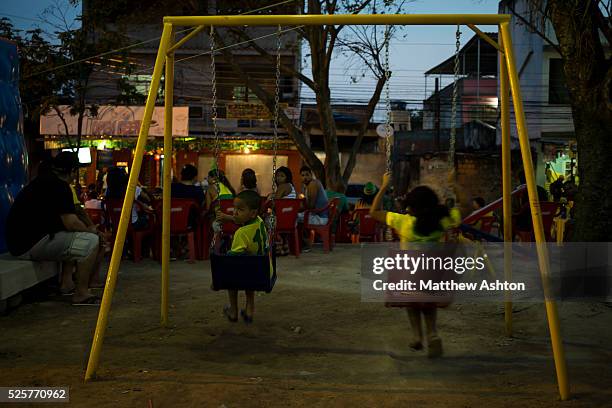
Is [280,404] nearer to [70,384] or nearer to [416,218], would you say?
[70,384]

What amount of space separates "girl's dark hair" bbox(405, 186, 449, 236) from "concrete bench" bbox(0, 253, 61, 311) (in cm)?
362

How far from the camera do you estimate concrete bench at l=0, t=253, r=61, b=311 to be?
19.2 ft

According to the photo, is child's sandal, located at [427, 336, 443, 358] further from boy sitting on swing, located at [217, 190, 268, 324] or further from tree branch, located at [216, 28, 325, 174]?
tree branch, located at [216, 28, 325, 174]

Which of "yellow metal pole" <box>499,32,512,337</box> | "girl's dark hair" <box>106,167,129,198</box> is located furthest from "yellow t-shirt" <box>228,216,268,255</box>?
"girl's dark hair" <box>106,167,129,198</box>

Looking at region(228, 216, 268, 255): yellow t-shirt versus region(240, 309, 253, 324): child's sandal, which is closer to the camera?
region(228, 216, 268, 255): yellow t-shirt

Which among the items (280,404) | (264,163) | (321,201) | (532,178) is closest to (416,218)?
(532,178)

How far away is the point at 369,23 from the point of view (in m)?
4.84

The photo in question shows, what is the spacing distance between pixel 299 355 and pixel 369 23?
8.15 feet

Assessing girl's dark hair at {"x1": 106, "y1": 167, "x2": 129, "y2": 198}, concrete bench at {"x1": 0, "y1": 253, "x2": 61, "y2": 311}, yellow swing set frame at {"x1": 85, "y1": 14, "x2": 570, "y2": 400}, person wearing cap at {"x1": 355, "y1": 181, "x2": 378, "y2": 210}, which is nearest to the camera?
yellow swing set frame at {"x1": 85, "y1": 14, "x2": 570, "y2": 400}

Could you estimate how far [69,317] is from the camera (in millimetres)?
6023

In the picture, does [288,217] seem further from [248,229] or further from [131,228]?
[248,229]

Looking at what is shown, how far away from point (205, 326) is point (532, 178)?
2.98 metres

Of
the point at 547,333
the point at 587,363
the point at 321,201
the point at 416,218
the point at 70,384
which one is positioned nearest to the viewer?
the point at 70,384

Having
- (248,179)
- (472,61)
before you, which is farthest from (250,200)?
(472,61)
